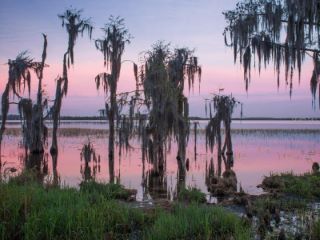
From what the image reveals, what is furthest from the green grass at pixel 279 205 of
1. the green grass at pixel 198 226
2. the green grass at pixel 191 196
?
the green grass at pixel 198 226

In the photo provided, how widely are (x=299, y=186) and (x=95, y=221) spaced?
25.3ft

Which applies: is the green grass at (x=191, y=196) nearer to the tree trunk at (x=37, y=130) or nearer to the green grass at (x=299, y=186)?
the green grass at (x=299, y=186)

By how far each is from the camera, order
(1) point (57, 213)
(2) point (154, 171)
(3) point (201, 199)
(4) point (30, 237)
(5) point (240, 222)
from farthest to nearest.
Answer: (2) point (154, 171)
(3) point (201, 199)
(5) point (240, 222)
(1) point (57, 213)
(4) point (30, 237)

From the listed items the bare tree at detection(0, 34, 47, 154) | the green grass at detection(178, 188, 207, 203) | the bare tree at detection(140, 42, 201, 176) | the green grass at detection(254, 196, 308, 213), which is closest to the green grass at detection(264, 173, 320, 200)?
the green grass at detection(254, 196, 308, 213)

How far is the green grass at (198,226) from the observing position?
21.7ft

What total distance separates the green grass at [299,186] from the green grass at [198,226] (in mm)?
5114

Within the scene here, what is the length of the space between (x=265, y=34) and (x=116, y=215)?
10630 millimetres

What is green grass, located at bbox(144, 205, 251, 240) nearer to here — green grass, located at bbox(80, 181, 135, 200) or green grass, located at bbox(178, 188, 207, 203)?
green grass, located at bbox(178, 188, 207, 203)

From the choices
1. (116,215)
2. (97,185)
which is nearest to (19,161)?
(97,185)

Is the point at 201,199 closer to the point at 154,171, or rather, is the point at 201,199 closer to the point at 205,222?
the point at 205,222

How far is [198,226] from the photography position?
708cm

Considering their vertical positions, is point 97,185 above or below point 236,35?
below

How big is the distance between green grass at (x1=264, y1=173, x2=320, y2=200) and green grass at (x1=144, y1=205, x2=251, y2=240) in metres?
5.11

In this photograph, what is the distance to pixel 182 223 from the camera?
707cm
